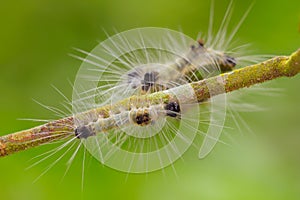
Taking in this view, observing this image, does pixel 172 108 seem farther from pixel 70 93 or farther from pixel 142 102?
pixel 70 93

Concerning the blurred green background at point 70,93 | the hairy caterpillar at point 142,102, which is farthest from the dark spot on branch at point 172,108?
the blurred green background at point 70,93

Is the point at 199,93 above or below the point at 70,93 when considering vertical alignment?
below

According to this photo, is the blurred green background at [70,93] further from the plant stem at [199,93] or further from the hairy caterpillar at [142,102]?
the plant stem at [199,93]

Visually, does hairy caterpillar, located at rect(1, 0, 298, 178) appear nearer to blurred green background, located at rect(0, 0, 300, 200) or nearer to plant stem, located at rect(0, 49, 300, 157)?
plant stem, located at rect(0, 49, 300, 157)

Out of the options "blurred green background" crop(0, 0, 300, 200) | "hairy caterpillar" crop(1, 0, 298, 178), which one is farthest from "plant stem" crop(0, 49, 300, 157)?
"blurred green background" crop(0, 0, 300, 200)

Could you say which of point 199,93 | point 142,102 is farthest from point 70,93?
point 199,93

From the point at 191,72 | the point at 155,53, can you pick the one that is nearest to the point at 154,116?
the point at 191,72
